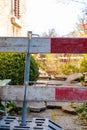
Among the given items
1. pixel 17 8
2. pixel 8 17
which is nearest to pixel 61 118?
pixel 8 17

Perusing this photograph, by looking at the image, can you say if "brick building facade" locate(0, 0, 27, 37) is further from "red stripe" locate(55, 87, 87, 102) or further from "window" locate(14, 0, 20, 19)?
"red stripe" locate(55, 87, 87, 102)

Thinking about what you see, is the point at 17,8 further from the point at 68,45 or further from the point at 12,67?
the point at 68,45

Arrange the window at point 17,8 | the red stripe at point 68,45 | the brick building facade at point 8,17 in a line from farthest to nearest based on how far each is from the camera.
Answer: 1. the window at point 17,8
2. the brick building facade at point 8,17
3. the red stripe at point 68,45

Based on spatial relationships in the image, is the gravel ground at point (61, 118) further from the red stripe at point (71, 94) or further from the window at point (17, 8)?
the window at point (17, 8)

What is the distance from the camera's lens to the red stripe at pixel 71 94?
3115 millimetres

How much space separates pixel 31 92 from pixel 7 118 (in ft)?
1.77

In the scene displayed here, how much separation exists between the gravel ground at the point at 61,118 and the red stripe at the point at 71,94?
1.51 meters

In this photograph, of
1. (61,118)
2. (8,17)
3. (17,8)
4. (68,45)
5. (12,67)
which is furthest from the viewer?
(17,8)

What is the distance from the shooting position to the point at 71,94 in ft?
10.3

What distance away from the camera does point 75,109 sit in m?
5.64

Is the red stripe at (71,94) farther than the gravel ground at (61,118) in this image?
No

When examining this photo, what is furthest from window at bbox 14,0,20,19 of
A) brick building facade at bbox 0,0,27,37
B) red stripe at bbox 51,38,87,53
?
red stripe at bbox 51,38,87,53

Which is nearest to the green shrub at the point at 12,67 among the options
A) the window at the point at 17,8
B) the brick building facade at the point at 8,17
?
the brick building facade at the point at 8,17

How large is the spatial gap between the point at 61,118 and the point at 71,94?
7.19 ft
